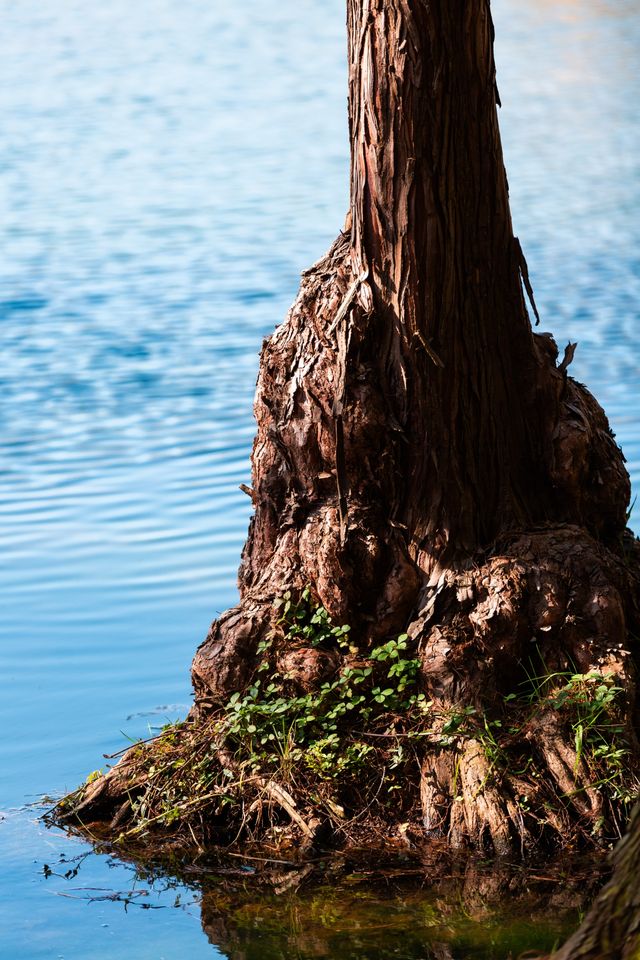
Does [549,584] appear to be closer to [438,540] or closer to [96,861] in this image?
[438,540]

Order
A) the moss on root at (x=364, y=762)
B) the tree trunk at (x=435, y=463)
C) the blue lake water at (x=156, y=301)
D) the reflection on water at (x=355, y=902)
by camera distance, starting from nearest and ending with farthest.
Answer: the reflection on water at (x=355, y=902)
the moss on root at (x=364, y=762)
the tree trunk at (x=435, y=463)
the blue lake water at (x=156, y=301)

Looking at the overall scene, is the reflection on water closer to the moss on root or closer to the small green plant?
the moss on root

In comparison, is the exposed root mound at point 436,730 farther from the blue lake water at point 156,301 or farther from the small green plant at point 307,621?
the blue lake water at point 156,301

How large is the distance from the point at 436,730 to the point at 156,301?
10528 millimetres

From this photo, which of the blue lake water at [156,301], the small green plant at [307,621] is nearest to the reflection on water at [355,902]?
the blue lake water at [156,301]

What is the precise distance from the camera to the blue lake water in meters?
6.19

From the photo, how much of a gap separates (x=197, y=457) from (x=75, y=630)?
10.0 ft

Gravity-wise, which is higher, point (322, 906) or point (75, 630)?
point (75, 630)

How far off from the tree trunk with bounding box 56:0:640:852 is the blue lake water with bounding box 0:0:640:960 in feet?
3.17

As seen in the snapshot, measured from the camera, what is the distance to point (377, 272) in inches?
210

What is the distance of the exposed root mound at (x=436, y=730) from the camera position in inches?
193

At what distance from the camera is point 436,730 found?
504 cm

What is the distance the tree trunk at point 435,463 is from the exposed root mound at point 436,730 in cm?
1

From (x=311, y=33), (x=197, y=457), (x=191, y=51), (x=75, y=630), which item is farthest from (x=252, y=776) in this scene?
(x=311, y=33)
